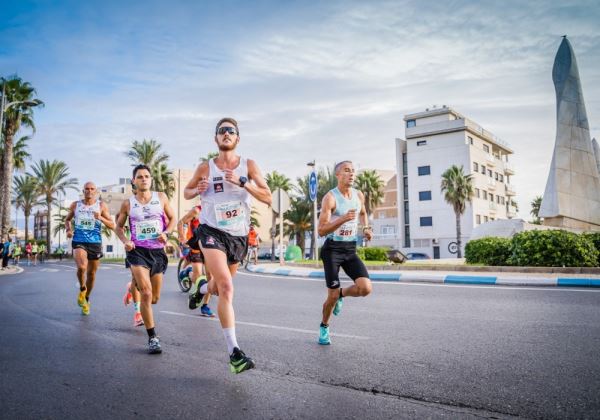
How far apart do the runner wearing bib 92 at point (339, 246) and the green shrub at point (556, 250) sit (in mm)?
11837

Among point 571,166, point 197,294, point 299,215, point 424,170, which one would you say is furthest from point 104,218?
point 424,170

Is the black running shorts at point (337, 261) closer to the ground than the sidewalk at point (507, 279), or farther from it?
farther from it

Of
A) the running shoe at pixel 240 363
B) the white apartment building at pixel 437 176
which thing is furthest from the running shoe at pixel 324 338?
the white apartment building at pixel 437 176

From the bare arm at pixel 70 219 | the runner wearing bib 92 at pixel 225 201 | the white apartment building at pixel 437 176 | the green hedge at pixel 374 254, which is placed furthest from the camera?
the white apartment building at pixel 437 176

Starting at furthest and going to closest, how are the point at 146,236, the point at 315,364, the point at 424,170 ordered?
the point at 424,170, the point at 146,236, the point at 315,364

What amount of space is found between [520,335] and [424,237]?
57.0m

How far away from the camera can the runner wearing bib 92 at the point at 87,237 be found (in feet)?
26.0

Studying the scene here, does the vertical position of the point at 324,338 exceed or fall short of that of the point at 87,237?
it falls short

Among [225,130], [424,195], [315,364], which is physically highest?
[424,195]

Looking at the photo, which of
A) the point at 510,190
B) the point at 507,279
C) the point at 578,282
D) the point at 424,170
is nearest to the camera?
the point at 578,282

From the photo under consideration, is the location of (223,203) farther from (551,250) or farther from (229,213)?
(551,250)

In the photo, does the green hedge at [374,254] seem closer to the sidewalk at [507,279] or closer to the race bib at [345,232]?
the sidewalk at [507,279]

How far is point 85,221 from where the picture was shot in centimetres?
819

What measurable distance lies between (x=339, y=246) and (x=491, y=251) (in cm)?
1336
